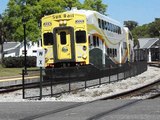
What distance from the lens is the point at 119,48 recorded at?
4184 cm

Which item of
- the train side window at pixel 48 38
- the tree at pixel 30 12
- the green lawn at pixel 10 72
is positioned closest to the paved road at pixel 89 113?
the train side window at pixel 48 38

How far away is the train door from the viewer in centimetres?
3097

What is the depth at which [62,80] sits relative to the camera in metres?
22.4

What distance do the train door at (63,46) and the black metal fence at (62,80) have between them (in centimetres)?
272

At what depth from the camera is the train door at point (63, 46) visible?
102 feet

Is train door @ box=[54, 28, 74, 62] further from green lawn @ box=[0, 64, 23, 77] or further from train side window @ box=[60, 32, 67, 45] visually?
green lawn @ box=[0, 64, 23, 77]

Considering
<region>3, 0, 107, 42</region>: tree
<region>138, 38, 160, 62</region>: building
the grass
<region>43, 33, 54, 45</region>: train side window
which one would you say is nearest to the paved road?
<region>43, 33, 54, 45</region>: train side window

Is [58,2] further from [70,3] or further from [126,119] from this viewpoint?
[126,119]

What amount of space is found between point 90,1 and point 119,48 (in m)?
33.1

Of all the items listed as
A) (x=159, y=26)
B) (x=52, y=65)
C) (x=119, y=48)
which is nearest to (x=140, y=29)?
(x=159, y=26)

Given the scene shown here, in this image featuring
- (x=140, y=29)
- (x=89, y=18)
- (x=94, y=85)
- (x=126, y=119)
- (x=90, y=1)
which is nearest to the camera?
(x=126, y=119)

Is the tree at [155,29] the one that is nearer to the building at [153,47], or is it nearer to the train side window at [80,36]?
the building at [153,47]

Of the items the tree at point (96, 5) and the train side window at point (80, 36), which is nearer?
the train side window at point (80, 36)

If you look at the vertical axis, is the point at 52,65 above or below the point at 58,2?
below
